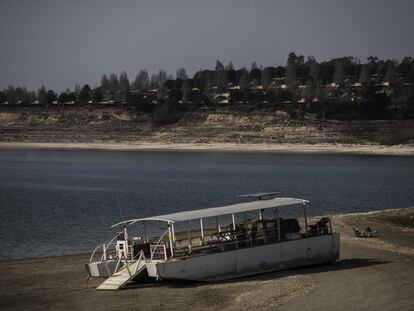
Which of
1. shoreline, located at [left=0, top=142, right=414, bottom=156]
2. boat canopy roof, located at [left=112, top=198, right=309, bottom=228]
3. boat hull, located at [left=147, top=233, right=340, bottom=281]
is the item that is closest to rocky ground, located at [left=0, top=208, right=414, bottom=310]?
boat hull, located at [left=147, top=233, right=340, bottom=281]

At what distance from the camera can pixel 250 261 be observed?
2905cm

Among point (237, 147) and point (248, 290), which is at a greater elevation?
point (248, 290)

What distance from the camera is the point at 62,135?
19000 cm

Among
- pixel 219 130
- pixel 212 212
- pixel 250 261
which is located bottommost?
pixel 219 130

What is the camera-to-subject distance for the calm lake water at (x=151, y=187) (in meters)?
46.6

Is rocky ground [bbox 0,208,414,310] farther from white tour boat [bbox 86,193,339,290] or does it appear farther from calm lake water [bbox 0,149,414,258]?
calm lake water [bbox 0,149,414,258]

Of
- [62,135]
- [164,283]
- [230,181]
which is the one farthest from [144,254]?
[62,135]

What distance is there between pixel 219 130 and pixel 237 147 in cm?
1512

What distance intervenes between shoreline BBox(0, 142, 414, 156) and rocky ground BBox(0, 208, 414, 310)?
106686 mm

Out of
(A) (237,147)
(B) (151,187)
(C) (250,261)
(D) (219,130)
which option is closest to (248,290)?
(C) (250,261)

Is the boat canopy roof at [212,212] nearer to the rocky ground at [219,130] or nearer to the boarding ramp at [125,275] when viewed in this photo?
the boarding ramp at [125,275]

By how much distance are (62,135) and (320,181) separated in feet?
361

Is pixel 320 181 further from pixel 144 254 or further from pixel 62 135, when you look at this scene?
pixel 62 135

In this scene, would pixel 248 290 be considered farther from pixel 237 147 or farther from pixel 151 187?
pixel 237 147
